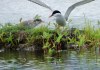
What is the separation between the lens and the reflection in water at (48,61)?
15.6 m

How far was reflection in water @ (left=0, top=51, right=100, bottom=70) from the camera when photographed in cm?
1558

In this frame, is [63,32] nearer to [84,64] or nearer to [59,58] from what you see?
[59,58]

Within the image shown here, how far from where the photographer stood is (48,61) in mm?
16641

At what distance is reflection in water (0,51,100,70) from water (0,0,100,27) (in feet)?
22.0

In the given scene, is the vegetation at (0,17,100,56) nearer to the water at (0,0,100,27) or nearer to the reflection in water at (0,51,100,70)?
the reflection in water at (0,51,100,70)

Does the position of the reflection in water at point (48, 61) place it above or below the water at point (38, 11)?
below

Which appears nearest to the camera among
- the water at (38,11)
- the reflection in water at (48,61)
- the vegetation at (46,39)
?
the reflection in water at (48,61)

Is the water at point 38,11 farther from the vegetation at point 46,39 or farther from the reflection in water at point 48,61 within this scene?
the reflection in water at point 48,61

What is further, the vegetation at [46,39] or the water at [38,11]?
the water at [38,11]

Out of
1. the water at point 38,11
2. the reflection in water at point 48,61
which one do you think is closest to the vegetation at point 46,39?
the reflection in water at point 48,61

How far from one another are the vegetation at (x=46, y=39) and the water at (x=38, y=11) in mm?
5246

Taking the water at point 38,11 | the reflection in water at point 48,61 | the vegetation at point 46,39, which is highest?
the water at point 38,11

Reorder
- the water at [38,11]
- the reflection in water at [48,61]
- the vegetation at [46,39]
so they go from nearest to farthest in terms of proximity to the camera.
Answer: the reflection in water at [48,61] < the vegetation at [46,39] < the water at [38,11]

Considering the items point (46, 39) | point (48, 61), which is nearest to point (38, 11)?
point (46, 39)
